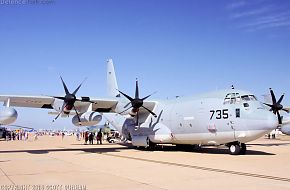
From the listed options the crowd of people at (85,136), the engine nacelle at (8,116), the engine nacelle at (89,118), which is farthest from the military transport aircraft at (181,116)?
the crowd of people at (85,136)

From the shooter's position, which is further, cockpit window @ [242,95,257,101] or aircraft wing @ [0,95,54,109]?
aircraft wing @ [0,95,54,109]

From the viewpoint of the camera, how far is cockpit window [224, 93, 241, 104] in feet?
61.8

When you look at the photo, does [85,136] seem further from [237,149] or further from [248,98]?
[248,98]

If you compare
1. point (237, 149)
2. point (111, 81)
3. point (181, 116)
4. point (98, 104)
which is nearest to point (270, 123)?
point (237, 149)

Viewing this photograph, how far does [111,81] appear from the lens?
32.1 metres

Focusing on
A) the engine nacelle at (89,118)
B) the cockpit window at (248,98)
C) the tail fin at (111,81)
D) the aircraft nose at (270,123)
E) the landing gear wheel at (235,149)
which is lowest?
the landing gear wheel at (235,149)

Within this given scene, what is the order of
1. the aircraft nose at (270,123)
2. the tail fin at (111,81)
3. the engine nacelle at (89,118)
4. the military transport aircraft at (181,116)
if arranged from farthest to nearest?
the tail fin at (111,81), the engine nacelle at (89,118), the military transport aircraft at (181,116), the aircraft nose at (270,123)

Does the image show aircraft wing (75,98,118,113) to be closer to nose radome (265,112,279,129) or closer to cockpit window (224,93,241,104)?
cockpit window (224,93,241,104)

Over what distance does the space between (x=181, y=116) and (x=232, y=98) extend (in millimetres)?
4187

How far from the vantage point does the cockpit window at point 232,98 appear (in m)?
18.8

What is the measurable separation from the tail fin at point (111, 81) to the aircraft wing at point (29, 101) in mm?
7542

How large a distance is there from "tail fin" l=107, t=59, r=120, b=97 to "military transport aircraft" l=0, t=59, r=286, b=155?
9.74 ft

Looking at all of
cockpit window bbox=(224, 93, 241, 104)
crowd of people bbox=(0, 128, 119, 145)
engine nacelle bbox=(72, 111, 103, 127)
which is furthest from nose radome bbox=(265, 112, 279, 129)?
crowd of people bbox=(0, 128, 119, 145)

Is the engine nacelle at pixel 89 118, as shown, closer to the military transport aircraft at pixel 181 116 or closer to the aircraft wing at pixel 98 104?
the military transport aircraft at pixel 181 116
